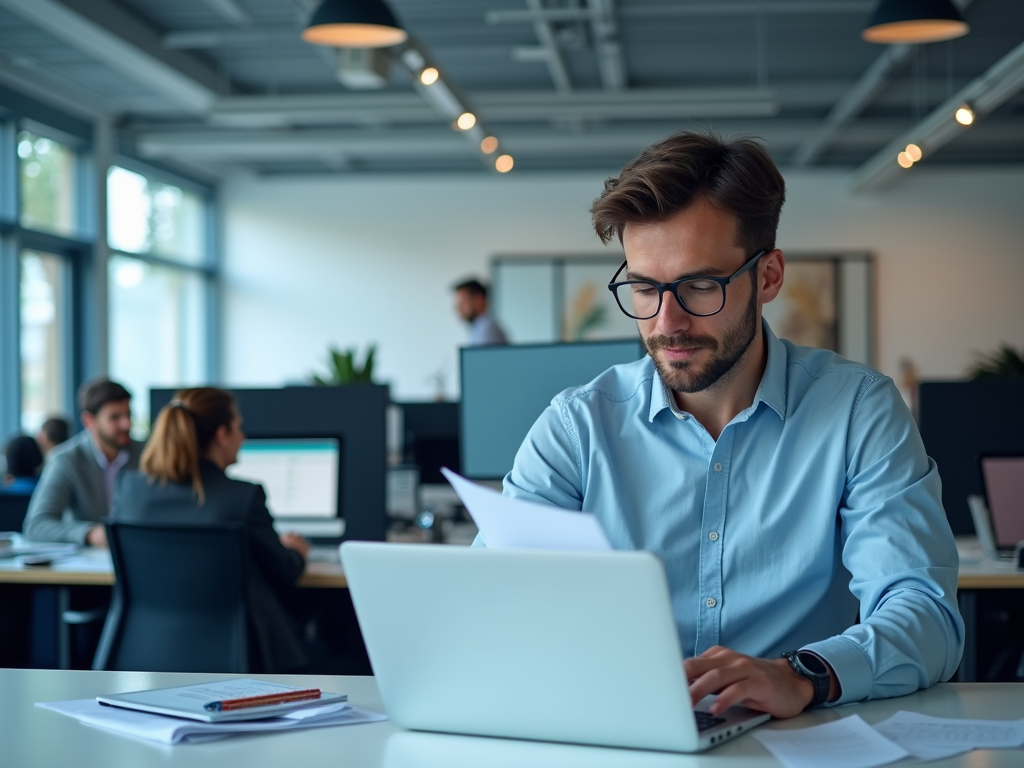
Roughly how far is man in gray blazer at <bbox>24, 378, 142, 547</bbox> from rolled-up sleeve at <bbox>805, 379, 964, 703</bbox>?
2.65 meters

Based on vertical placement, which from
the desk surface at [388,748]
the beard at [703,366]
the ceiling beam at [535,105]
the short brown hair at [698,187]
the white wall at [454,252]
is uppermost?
the ceiling beam at [535,105]

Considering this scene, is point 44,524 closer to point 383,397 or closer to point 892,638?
point 383,397

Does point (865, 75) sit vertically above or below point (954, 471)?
above

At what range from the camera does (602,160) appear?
981 cm

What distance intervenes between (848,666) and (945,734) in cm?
13

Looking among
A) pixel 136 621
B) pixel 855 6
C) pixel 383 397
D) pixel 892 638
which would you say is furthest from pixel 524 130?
pixel 892 638

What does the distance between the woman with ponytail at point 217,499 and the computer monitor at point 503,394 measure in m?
0.58

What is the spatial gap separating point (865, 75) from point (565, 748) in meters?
6.86

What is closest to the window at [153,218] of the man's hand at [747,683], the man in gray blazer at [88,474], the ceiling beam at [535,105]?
the ceiling beam at [535,105]

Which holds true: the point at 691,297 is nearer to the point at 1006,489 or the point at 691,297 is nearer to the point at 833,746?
the point at 833,746

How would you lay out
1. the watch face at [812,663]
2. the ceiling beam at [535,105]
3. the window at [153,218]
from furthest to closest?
the window at [153,218], the ceiling beam at [535,105], the watch face at [812,663]

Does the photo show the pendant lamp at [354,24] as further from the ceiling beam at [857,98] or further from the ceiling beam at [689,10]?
the ceiling beam at [857,98]

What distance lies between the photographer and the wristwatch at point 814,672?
4.05 ft

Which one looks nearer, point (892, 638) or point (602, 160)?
point (892, 638)
